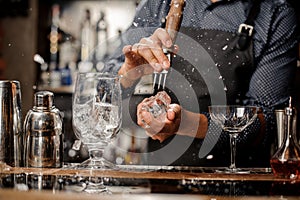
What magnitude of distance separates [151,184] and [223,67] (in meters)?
0.73

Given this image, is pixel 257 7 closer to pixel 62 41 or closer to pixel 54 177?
pixel 54 177

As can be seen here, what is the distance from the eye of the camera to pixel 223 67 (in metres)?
1.79

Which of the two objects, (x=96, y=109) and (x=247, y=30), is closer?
(x=96, y=109)

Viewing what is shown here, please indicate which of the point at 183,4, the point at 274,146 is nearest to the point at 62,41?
the point at 183,4

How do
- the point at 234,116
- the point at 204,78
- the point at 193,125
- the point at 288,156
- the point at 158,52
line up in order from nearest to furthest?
1. the point at 288,156
2. the point at 234,116
3. the point at 158,52
4. the point at 193,125
5. the point at 204,78

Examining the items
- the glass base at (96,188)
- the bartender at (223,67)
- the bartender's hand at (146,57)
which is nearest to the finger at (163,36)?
the bartender's hand at (146,57)

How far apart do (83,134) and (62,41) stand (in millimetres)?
1890

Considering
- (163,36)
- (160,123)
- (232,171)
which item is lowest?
(232,171)

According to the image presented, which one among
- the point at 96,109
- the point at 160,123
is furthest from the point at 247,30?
the point at 96,109

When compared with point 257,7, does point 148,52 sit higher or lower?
lower

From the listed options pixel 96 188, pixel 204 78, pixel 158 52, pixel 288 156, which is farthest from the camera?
pixel 204 78

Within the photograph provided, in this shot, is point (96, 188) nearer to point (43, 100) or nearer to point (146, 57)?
point (43, 100)

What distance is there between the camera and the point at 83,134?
1299 mm

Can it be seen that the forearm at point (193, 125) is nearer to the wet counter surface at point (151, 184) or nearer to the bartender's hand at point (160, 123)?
the bartender's hand at point (160, 123)
